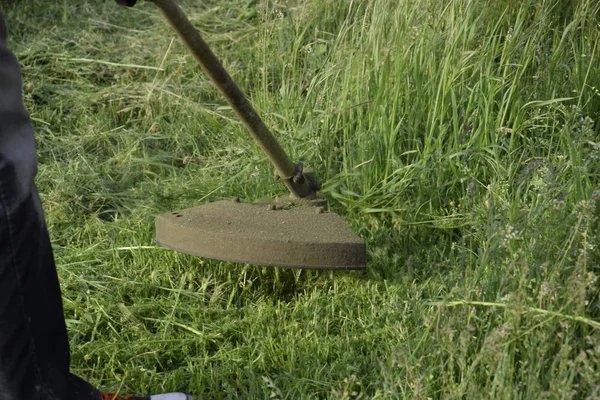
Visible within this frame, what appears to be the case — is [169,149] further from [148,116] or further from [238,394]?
[238,394]

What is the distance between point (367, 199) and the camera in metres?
3.13

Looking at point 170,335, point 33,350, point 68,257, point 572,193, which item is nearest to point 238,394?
point 170,335

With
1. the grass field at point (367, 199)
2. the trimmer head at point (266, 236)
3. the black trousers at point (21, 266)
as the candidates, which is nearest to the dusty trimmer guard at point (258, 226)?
the trimmer head at point (266, 236)

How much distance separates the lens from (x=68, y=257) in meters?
3.03

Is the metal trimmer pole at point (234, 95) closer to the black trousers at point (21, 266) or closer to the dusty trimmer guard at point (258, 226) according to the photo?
the dusty trimmer guard at point (258, 226)

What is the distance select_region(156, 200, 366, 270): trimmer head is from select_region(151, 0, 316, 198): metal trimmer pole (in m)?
0.09

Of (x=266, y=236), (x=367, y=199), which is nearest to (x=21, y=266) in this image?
(x=266, y=236)

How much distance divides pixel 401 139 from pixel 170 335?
45.0 inches

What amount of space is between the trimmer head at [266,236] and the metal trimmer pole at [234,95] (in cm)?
9

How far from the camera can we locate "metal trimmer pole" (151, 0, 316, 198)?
2.28 meters

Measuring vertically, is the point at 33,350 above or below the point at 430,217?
above

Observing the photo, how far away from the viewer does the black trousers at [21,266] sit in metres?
1.78

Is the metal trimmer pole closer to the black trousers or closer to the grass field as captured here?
the grass field

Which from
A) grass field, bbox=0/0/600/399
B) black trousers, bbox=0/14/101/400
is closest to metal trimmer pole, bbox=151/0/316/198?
grass field, bbox=0/0/600/399
